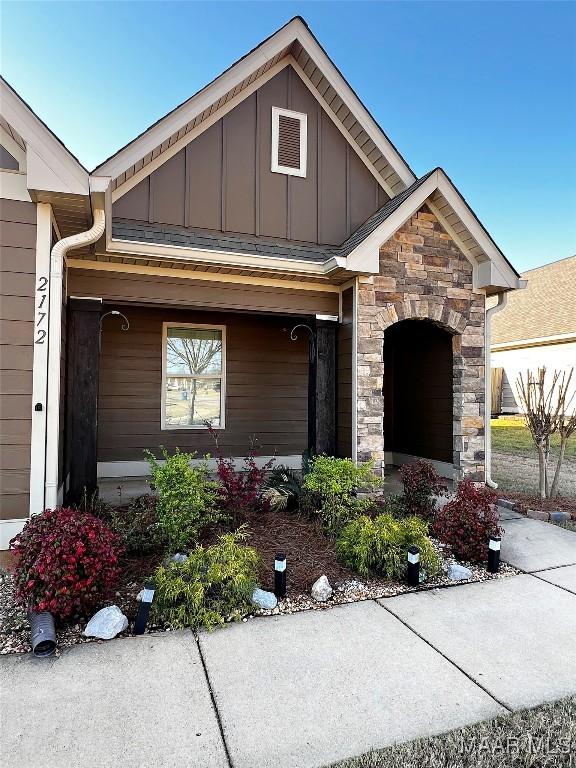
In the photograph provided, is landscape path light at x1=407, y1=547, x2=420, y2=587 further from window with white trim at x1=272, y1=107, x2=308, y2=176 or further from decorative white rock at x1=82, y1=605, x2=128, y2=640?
window with white trim at x1=272, y1=107, x2=308, y2=176

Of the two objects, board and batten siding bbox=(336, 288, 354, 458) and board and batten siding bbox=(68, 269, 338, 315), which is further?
board and batten siding bbox=(336, 288, 354, 458)

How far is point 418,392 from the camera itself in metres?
8.62

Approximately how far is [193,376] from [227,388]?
613 mm

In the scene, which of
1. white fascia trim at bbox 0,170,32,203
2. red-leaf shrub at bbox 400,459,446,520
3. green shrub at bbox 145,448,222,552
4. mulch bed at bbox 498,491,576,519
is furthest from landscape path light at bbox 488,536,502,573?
white fascia trim at bbox 0,170,32,203

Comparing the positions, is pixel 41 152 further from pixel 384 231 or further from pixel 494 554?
pixel 494 554

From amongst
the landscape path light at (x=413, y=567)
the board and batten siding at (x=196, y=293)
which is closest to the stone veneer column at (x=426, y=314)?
the board and batten siding at (x=196, y=293)

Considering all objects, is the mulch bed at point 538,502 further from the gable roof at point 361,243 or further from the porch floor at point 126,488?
the gable roof at point 361,243

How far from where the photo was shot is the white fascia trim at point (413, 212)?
19.6 ft

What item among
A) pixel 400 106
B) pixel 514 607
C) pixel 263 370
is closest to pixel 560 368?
pixel 400 106

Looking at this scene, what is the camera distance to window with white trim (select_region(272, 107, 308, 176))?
6809 millimetres

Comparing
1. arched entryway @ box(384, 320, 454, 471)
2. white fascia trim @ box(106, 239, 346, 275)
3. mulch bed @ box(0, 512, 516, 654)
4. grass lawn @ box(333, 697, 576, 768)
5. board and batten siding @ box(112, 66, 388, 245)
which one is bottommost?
grass lawn @ box(333, 697, 576, 768)

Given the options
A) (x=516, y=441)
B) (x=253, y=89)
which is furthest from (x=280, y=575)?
(x=516, y=441)

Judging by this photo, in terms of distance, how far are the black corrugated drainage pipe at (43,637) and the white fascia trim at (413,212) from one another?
4.78 metres

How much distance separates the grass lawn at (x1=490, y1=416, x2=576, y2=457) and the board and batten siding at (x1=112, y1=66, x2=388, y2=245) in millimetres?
6482
